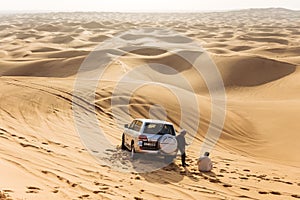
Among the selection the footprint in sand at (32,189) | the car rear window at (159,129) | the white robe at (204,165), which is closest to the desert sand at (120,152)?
the footprint in sand at (32,189)

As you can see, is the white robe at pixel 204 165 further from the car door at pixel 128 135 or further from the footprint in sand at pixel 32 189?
the footprint in sand at pixel 32 189

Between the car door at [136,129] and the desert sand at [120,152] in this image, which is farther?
the car door at [136,129]

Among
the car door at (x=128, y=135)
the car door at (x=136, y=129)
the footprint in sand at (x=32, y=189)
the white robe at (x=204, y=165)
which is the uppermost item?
the footprint in sand at (x=32, y=189)

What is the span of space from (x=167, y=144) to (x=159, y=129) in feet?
2.59

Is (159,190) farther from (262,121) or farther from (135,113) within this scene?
(262,121)

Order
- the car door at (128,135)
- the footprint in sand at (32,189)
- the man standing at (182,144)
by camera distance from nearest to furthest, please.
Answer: the footprint in sand at (32,189) → the man standing at (182,144) → the car door at (128,135)

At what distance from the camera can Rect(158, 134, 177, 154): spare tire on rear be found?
422 inches

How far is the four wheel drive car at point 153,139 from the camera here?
1076cm

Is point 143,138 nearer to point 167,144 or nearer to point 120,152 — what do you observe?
point 167,144

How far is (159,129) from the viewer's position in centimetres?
1146

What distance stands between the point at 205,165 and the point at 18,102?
8.07 metres

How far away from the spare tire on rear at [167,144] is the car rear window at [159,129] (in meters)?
0.55

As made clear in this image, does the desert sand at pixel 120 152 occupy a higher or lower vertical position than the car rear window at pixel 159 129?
lower

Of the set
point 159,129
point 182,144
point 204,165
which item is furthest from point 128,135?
point 204,165
